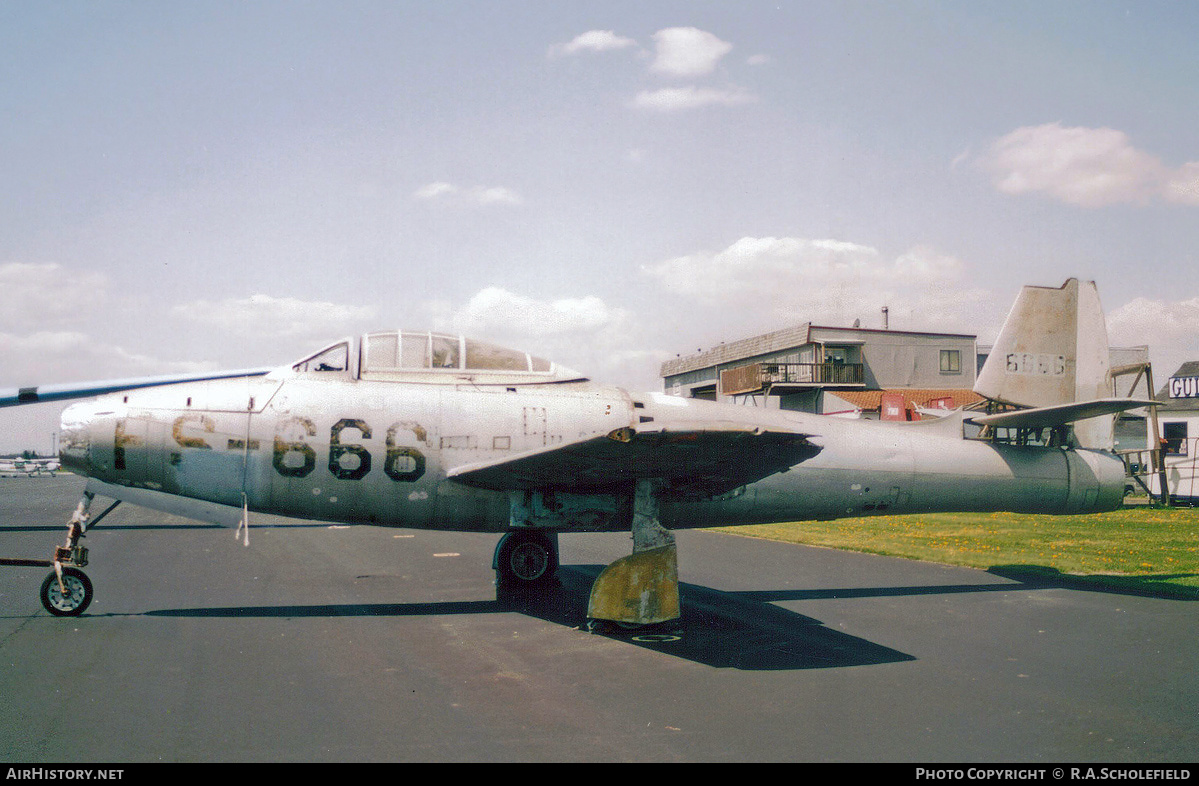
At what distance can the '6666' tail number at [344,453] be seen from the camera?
8445 mm

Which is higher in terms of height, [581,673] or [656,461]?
[656,461]

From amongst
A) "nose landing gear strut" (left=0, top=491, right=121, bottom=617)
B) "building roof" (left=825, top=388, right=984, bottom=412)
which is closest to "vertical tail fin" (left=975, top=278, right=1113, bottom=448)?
"nose landing gear strut" (left=0, top=491, right=121, bottom=617)

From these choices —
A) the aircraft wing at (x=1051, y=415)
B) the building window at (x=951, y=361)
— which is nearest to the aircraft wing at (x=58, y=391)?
the aircraft wing at (x=1051, y=415)

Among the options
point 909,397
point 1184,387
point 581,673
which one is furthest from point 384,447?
point 909,397

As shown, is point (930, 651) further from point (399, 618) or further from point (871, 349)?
point (871, 349)

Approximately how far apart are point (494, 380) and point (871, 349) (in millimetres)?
42188

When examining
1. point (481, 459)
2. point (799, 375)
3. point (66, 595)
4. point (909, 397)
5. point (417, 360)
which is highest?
point (799, 375)

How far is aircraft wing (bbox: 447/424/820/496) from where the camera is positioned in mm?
6867

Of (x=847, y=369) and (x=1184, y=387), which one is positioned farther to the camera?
(x=847, y=369)

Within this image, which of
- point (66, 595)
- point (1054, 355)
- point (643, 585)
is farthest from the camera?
point (1054, 355)

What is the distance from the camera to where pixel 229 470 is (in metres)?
8.38

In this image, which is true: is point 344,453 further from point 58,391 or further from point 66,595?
point 58,391

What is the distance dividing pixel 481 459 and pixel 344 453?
5.23ft

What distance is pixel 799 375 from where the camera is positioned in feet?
149
